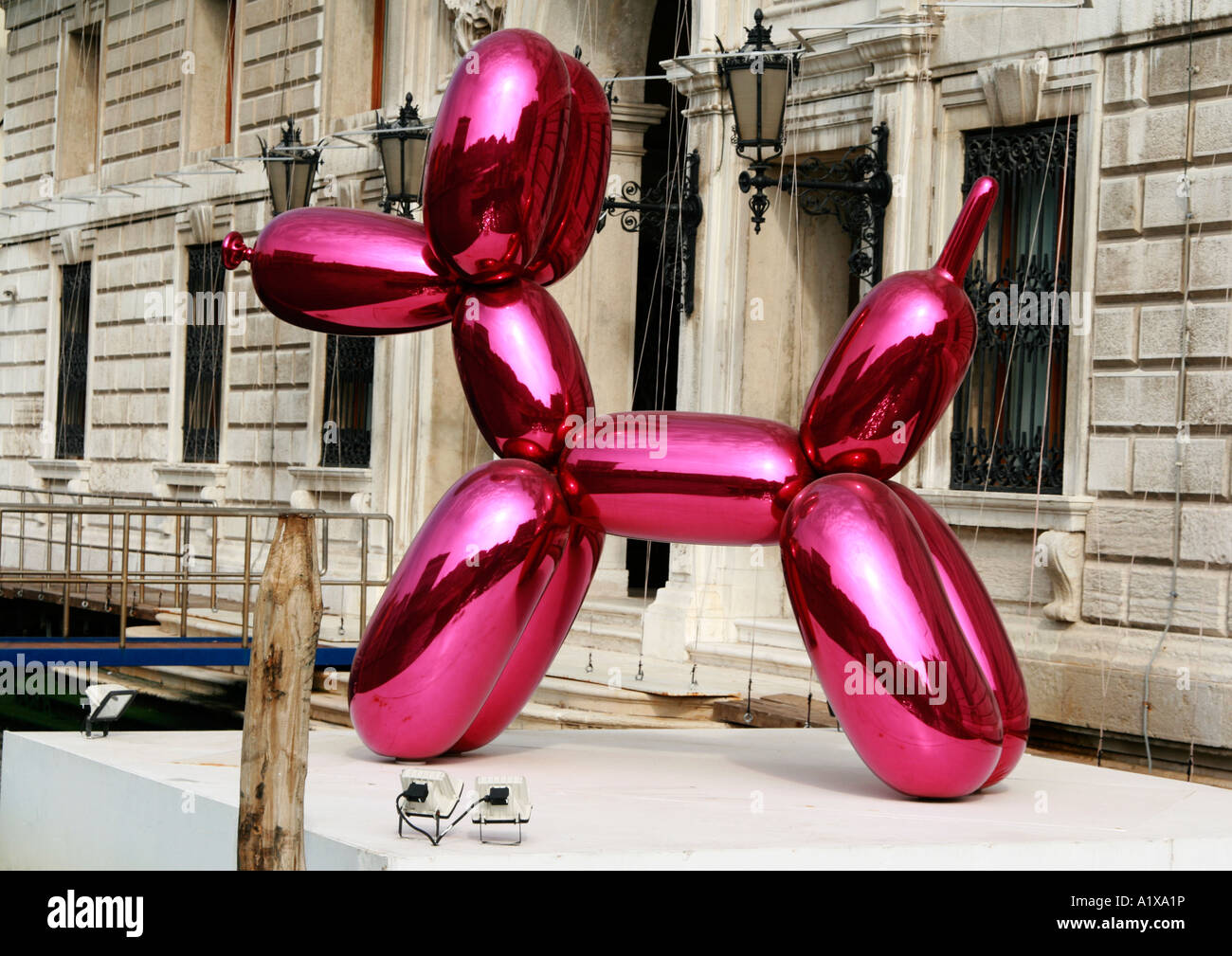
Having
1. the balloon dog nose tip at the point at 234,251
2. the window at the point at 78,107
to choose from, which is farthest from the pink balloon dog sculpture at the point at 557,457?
the window at the point at 78,107

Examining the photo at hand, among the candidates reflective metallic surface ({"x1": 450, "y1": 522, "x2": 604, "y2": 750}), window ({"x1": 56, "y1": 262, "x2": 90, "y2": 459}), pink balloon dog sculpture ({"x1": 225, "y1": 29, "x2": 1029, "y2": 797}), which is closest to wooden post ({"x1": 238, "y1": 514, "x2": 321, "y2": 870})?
pink balloon dog sculpture ({"x1": 225, "y1": 29, "x2": 1029, "y2": 797})

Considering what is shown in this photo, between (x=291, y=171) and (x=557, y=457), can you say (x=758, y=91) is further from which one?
(x=291, y=171)

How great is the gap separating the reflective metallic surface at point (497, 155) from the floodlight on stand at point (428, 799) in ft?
7.15

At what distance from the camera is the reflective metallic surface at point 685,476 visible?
267 inches

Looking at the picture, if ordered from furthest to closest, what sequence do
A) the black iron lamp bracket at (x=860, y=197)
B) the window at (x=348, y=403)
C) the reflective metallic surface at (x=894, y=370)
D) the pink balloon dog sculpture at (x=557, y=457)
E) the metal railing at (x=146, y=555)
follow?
the window at (x=348, y=403) → the metal railing at (x=146, y=555) → the black iron lamp bracket at (x=860, y=197) → the reflective metallic surface at (x=894, y=370) → the pink balloon dog sculpture at (x=557, y=457)

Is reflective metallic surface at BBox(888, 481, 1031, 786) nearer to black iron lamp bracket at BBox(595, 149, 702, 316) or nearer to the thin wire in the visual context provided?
the thin wire

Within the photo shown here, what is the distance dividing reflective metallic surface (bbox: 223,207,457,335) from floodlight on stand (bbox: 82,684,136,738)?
1.95 m

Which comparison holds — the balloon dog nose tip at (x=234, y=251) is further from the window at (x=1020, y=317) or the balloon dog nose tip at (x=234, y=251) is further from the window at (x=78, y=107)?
the window at (x=78, y=107)

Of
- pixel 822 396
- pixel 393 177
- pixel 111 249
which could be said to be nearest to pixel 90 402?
pixel 111 249

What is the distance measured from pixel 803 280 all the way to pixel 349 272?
639 centimetres

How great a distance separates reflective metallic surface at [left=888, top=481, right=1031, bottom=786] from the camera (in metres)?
6.72
